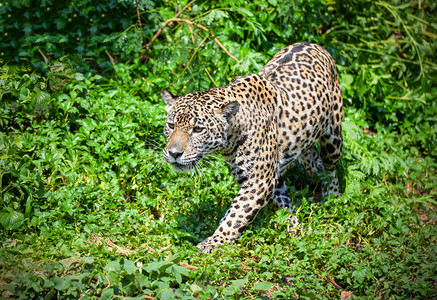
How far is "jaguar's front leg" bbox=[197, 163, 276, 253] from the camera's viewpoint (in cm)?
594

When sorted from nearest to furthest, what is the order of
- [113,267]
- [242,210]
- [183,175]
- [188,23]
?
[113,267] < [242,210] < [183,175] < [188,23]

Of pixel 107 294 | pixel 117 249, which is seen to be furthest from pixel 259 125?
pixel 107 294

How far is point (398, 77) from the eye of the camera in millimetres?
10031

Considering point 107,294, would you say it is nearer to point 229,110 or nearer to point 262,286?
point 262,286

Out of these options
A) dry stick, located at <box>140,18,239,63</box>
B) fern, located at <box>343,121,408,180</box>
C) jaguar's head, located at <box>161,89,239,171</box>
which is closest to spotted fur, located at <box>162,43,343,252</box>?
jaguar's head, located at <box>161,89,239,171</box>

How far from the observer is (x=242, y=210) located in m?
5.96

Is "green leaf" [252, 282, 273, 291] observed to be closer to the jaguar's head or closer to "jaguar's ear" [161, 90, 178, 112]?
the jaguar's head

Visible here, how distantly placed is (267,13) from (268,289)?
5051 millimetres

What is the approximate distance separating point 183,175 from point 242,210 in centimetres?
155

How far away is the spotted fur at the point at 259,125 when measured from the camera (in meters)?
5.68

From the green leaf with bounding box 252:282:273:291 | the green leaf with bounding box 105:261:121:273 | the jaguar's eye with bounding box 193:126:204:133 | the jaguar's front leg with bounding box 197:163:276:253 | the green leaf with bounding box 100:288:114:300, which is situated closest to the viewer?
the green leaf with bounding box 100:288:114:300

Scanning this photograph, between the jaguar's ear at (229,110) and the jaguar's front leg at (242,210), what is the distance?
0.77 metres

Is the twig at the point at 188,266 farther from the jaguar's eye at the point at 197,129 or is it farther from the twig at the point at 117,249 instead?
the jaguar's eye at the point at 197,129

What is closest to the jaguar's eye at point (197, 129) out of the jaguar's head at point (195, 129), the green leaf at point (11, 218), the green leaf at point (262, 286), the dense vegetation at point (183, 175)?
the jaguar's head at point (195, 129)
